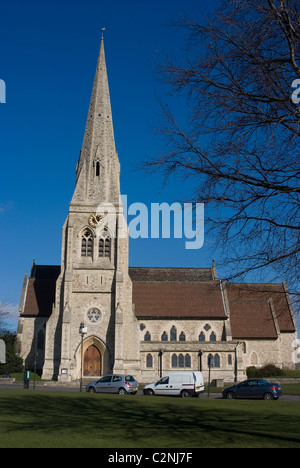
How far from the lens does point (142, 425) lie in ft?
A: 46.4

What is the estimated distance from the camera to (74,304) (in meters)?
43.9

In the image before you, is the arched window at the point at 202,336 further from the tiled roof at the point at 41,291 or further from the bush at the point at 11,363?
the bush at the point at 11,363

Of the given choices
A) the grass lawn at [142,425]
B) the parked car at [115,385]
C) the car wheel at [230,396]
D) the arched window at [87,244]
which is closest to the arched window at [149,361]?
the arched window at [87,244]

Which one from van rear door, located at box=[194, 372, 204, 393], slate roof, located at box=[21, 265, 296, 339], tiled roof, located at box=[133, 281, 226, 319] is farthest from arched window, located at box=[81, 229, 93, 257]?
van rear door, located at box=[194, 372, 204, 393]

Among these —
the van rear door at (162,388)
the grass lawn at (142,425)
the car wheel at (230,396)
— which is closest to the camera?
the grass lawn at (142,425)

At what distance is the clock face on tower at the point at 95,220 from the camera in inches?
1810

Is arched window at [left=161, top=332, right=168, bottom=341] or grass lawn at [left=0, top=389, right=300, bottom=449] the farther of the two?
arched window at [left=161, top=332, right=168, bottom=341]

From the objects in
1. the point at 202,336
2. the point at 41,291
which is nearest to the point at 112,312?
the point at 202,336

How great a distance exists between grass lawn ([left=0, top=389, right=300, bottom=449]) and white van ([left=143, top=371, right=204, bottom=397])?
7.21 m

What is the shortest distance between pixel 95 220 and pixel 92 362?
1267cm

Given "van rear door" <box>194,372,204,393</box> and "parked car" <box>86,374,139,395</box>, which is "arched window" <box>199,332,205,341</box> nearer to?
"parked car" <box>86,374,139,395</box>

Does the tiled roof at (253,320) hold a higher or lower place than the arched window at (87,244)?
lower

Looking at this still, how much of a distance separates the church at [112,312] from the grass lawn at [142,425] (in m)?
20.4

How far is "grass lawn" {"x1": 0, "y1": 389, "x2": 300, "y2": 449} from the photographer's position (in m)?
11.4
